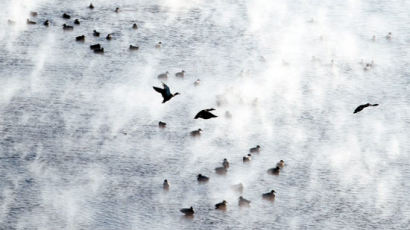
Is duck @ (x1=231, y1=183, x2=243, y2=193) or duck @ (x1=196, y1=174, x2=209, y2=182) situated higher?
duck @ (x1=196, y1=174, x2=209, y2=182)

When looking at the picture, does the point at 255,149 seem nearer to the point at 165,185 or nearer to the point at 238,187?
the point at 238,187

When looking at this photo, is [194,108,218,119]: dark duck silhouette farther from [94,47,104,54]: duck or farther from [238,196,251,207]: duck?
[94,47,104,54]: duck

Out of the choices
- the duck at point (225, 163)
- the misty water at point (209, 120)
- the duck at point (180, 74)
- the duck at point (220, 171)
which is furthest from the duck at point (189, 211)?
the duck at point (180, 74)

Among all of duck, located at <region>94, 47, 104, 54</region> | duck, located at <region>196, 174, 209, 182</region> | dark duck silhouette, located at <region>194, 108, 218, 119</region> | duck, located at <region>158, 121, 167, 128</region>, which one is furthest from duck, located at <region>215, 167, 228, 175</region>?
duck, located at <region>94, 47, 104, 54</region>

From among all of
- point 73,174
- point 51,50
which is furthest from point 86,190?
point 51,50

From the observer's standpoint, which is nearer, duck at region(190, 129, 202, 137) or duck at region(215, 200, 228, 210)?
duck at region(215, 200, 228, 210)

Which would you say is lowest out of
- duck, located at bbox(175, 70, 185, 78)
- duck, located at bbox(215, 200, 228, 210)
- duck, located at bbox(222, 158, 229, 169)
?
duck, located at bbox(215, 200, 228, 210)

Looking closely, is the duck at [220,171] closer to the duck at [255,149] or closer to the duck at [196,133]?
the duck at [255,149]

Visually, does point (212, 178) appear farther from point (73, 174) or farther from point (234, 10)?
point (234, 10)

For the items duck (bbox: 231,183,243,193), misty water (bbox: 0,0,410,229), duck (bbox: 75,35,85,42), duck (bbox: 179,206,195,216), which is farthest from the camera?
duck (bbox: 75,35,85,42)
